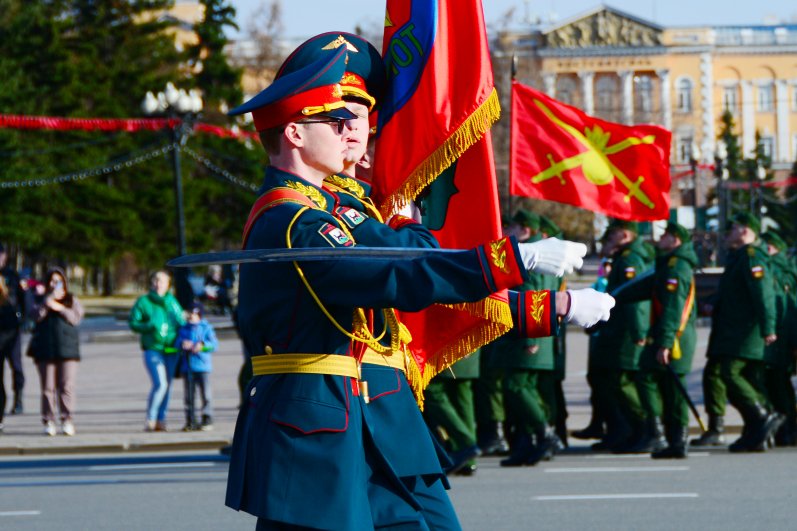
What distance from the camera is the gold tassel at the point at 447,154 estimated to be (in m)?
5.17

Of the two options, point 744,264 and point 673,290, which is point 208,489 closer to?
point 673,290

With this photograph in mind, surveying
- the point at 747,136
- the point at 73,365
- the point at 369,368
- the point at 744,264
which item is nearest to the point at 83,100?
the point at 73,365

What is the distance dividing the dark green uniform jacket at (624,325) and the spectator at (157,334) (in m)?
4.34

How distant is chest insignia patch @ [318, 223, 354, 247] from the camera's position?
427cm

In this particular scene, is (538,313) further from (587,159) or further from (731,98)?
(731,98)

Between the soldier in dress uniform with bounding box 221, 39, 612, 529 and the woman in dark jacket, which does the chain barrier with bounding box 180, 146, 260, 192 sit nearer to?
the woman in dark jacket

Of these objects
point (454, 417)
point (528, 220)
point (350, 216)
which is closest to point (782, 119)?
point (528, 220)

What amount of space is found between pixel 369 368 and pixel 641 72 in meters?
88.6

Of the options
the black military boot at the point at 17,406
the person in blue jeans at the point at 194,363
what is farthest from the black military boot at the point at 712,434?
the black military boot at the point at 17,406

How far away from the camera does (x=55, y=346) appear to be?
48.6ft

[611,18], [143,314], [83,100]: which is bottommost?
[143,314]

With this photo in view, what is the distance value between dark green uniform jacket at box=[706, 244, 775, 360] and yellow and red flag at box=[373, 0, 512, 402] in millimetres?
7148

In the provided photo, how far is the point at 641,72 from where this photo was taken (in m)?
91.1

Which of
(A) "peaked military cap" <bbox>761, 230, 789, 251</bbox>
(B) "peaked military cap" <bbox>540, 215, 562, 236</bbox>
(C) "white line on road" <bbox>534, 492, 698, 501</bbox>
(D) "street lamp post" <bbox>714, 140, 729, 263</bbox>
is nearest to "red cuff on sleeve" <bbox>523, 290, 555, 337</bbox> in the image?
(C) "white line on road" <bbox>534, 492, 698, 501</bbox>
